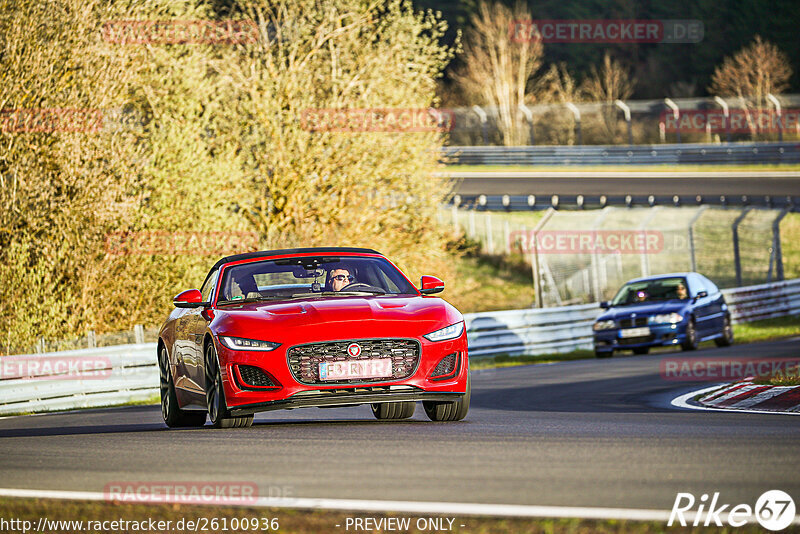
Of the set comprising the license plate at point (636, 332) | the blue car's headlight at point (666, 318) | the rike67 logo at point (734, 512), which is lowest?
the license plate at point (636, 332)

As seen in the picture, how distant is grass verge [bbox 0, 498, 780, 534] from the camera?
18.3 ft

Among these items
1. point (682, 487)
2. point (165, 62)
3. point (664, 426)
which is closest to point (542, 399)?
point (664, 426)

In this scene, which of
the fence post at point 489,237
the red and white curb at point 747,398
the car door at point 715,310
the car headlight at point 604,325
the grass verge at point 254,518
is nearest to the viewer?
the grass verge at point 254,518

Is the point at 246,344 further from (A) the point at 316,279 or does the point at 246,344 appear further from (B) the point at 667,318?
(B) the point at 667,318

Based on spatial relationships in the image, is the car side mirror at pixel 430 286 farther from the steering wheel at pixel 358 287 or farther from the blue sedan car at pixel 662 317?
the blue sedan car at pixel 662 317

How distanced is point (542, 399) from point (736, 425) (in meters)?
5.16

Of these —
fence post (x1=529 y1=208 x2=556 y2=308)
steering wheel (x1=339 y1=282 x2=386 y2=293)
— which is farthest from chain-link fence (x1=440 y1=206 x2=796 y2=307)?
steering wheel (x1=339 y1=282 x2=386 y2=293)

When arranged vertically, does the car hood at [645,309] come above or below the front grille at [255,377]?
below

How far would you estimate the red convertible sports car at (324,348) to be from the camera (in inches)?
385

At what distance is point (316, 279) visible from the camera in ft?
37.2

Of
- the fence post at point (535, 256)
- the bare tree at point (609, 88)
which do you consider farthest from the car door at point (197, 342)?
the bare tree at point (609, 88)

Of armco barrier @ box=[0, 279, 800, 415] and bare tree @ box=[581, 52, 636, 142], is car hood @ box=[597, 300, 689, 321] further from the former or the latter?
bare tree @ box=[581, 52, 636, 142]

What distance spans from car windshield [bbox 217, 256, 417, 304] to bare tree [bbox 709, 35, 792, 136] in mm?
54977

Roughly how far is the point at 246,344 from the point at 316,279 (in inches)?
62.1
